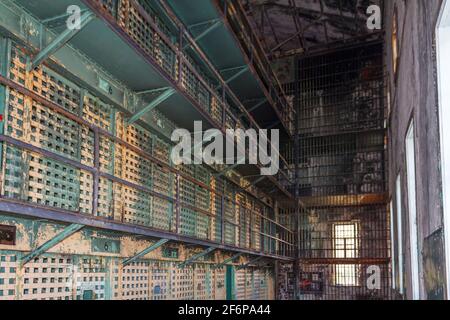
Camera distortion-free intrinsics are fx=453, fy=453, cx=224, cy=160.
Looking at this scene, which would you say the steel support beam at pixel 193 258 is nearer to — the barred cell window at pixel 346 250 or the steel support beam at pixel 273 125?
the steel support beam at pixel 273 125

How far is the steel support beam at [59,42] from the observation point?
5125 millimetres

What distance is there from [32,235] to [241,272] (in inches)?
336

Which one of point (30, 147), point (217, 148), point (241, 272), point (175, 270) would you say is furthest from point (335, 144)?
point (30, 147)

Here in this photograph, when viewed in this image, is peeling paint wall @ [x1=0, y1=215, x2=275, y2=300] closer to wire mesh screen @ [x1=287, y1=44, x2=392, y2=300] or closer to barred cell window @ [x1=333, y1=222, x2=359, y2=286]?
wire mesh screen @ [x1=287, y1=44, x2=392, y2=300]

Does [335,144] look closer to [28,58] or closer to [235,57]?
[235,57]

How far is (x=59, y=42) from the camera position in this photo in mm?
5160

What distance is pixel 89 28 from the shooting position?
5.63 meters

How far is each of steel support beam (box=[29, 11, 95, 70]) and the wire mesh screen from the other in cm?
1249

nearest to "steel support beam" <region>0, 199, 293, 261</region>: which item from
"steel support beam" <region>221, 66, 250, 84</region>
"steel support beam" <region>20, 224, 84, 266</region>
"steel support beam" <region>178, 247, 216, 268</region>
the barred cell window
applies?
"steel support beam" <region>20, 224, 84, 266</region>

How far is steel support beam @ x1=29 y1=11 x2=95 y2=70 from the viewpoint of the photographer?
5125mm

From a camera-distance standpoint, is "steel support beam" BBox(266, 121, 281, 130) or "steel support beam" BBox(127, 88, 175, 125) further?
"steel support beam" BBox(266, 121, 281, 130)

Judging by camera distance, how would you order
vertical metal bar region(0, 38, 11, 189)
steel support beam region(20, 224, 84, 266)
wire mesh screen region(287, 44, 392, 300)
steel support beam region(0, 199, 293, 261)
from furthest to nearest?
wire mesh screen region(287, 44, 392, 300) < steel support beam region(20, 224, 84, 266) < vertical metal bar region(0, 38, 11, 189) < steel support beam region(0, 199, 293, 261)

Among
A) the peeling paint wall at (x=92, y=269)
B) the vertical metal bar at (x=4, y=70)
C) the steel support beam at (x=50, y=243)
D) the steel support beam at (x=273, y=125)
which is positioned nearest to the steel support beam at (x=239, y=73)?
A: the steel support beam at (x=273, y=125)

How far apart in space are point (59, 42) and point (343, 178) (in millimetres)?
12800
